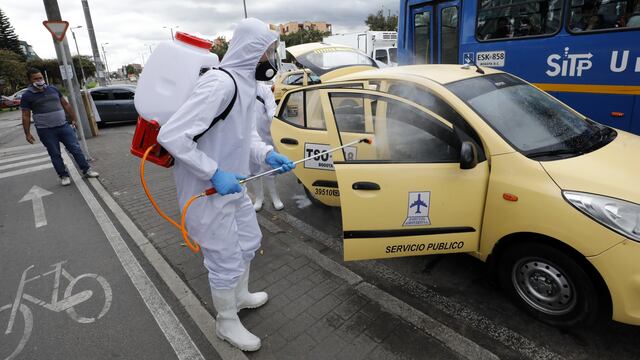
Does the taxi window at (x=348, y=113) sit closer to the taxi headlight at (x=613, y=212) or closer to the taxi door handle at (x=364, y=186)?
the taxi door handle at (x=364, y=186)

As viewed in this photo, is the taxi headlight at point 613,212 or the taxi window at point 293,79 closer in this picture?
the taxi headlight at point 613,212

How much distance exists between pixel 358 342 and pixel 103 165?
295 inches

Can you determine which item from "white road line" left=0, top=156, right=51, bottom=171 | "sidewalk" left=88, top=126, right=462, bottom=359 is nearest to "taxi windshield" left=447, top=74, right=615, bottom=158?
"sidewalk" left=88, top=126, right=462, bottom=359

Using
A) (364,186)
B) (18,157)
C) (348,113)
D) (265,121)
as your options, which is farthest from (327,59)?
(18,157)

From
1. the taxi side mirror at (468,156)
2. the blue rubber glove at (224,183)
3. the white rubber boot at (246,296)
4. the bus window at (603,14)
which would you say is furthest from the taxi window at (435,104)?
the bus window at (603,14)

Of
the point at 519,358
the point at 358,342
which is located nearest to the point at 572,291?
the point at 519,358

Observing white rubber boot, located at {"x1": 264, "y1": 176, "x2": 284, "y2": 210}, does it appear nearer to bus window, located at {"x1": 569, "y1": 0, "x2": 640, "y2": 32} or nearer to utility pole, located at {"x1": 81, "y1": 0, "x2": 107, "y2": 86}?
bus window, located at {"x1": 569, "y1": 0, "x2": 640, "y2": 32}

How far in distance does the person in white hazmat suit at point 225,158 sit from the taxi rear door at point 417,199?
0.79m

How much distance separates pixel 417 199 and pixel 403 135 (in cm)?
72

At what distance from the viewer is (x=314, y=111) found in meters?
4.10

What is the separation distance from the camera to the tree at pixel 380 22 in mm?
44362

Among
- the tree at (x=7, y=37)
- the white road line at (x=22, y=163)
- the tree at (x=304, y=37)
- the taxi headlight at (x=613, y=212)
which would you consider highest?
the tree at (x=7, y=37)

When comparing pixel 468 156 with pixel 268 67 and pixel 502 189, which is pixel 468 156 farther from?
pixel 268 67

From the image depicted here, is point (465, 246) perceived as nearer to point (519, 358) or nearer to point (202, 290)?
point (519, 358)
